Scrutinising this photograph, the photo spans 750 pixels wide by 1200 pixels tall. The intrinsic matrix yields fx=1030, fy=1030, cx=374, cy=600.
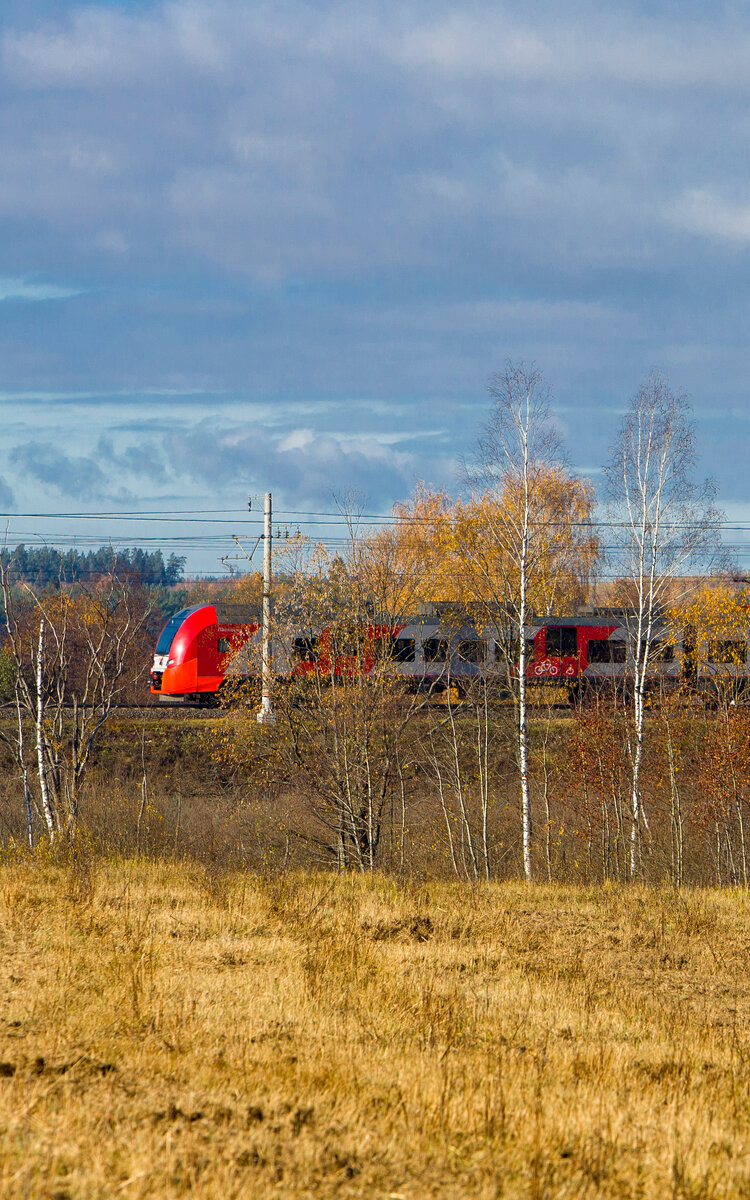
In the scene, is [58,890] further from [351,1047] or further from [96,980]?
[351,1047]

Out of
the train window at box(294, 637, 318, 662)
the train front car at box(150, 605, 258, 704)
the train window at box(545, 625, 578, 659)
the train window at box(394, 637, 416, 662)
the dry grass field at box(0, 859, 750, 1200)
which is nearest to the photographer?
the dry grass field at box(0, 859, 750, 1200)

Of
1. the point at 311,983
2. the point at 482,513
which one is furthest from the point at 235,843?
the point at 311,983

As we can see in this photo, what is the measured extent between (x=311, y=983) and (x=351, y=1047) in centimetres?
155

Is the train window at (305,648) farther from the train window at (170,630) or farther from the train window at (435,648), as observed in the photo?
the train window at (170,630)

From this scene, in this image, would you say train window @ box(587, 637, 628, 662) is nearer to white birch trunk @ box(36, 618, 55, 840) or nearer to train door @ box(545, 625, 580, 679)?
train door @ box(545, 625, 580, 679)

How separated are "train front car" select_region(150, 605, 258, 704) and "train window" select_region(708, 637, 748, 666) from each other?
15442 millimetres

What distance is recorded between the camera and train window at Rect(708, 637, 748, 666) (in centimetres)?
2686

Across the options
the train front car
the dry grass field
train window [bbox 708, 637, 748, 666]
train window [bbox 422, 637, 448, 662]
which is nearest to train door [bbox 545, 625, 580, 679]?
train window [bbox 708, 637, 748, 666]

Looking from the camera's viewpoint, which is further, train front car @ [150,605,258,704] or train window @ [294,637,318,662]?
train front car @ [150,605,258,704]

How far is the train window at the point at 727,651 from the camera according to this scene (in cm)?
2686

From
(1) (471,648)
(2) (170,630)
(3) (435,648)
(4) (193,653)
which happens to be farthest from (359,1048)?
(2) (170,630)

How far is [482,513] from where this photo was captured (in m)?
22.2

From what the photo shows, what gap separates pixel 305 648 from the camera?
20.6 metres

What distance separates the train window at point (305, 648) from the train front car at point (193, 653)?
551 inches
